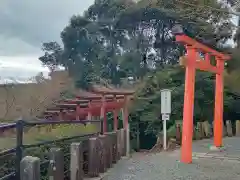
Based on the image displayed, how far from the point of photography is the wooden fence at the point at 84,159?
323cm

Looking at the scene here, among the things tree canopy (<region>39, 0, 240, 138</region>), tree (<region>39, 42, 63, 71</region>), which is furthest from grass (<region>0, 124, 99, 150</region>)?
tree (<region>39, 42, 63, 71</region>)

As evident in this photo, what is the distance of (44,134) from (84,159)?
976 mm

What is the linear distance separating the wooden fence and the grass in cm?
38

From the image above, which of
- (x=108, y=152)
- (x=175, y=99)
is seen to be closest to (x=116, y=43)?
(x=175, y=99)

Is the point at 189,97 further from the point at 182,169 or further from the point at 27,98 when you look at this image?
the point at 27,98

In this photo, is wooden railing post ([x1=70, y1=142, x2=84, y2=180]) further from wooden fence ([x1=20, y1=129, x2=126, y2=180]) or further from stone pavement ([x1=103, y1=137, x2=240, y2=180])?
stone pavement ([x1=103, y1=137, x2=240, y2=180])

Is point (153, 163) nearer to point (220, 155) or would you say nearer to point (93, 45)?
point (220, 155)

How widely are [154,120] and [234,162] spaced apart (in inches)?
312

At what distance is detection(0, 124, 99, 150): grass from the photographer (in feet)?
13.4

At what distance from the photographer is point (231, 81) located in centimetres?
1123

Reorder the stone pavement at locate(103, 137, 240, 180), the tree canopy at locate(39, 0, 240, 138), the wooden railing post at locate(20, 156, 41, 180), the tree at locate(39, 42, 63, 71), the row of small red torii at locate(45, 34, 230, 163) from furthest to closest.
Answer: the tree at locate(39, 42, 63, 71), the tree canopy at locate(39, 0, 240, 138), the row of small red torii at locate(45, 34, 230, 163), the stone pavement at locate(103, 137, 240, 180), the wooden railing post at locate(20, 156, 41, 180)

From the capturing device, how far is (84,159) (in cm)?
602

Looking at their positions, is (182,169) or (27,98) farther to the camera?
(27,98)

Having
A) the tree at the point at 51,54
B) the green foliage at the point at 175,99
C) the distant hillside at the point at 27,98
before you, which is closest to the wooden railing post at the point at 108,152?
the distant hillside at the point at 27,98
